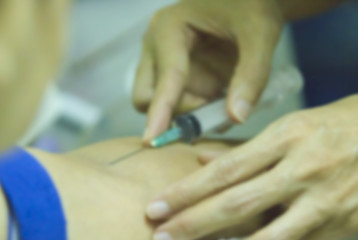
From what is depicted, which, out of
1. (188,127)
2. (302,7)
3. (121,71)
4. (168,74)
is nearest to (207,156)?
(188,127)

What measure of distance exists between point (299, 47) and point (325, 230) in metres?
0.78

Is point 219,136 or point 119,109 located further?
point 119,109

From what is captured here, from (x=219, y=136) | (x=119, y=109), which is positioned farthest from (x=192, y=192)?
(x=119, y=109)

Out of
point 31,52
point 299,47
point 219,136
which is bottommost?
point 219,136

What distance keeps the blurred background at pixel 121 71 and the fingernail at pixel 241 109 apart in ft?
0.88

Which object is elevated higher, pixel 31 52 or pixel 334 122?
pixel 31 52

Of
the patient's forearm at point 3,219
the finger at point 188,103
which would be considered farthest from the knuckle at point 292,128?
the patient's forearm at point 3,219

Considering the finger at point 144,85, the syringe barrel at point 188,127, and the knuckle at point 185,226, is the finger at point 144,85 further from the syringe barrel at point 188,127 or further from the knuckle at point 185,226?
the knuckle at point 185,226

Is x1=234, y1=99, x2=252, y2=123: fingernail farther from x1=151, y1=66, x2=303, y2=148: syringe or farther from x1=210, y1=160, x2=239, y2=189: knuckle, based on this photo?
x1=210, y1=160, x2=239, y2=189: knuckle

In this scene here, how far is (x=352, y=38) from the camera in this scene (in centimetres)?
132

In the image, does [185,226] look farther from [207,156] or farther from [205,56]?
[205,56]

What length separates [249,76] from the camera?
848 millimetres

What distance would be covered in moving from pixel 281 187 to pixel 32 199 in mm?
319

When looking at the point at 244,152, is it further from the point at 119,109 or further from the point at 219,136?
the point at 119,109
